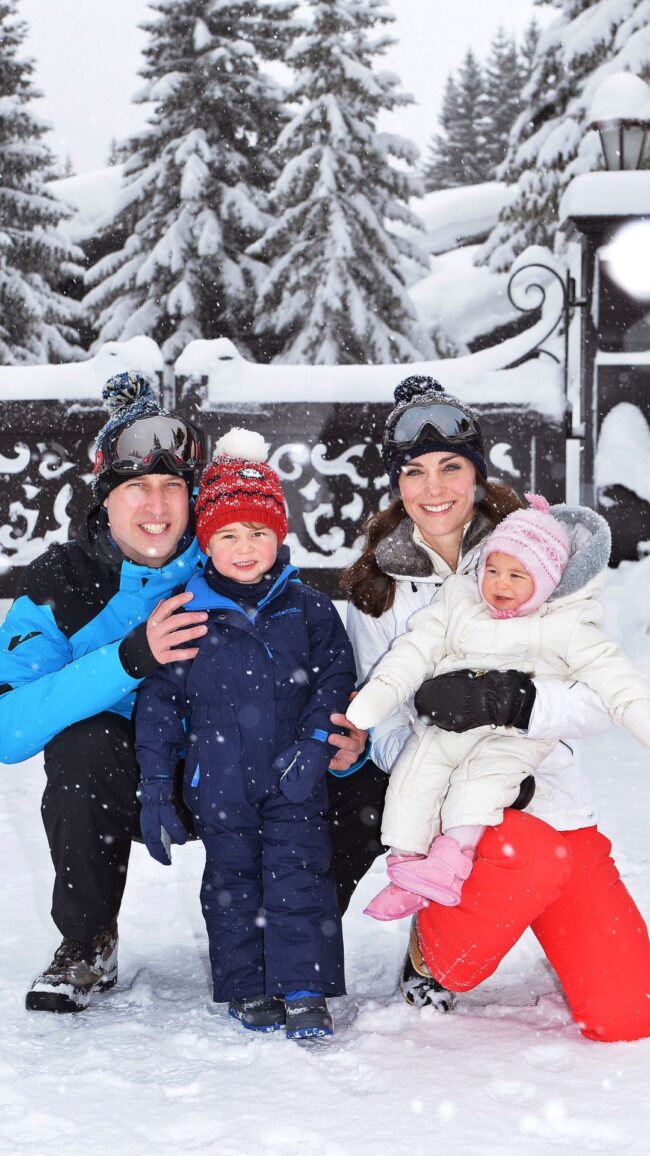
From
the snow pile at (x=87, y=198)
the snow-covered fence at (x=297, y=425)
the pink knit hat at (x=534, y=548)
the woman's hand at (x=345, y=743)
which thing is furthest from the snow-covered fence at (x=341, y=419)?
the snow pile at (x=87, y=198)

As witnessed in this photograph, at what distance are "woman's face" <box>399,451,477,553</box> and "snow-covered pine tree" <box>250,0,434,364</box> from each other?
14090mm

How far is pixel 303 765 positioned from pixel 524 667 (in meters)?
0.61

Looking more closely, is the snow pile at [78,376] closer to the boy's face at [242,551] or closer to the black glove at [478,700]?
the boy's face at [242,551]

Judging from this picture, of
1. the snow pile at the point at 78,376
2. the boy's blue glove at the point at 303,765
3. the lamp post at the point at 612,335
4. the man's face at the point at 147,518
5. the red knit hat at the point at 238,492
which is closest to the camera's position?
the boy's blue glove at the point at 303,765

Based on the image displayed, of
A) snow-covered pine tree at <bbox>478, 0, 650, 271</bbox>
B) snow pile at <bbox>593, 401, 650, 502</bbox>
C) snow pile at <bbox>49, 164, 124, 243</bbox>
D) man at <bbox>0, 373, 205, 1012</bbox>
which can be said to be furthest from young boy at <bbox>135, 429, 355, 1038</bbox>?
snow pile at <bbox>49, 164, 124, 243</bbox>

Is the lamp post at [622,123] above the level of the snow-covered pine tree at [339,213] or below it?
below

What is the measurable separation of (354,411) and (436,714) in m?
4.11

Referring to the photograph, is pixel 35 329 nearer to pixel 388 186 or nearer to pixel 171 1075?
pixel 388 186

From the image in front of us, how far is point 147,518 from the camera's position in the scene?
282 centimetres

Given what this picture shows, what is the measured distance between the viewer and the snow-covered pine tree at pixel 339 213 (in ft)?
56.1

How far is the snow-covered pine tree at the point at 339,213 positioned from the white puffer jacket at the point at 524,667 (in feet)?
46.4

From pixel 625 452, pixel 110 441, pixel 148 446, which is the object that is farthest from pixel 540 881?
pixel 625 452

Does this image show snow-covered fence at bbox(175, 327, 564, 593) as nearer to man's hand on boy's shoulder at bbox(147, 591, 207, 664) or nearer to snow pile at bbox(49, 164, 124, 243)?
man's hand on boy's shoulder at bbox(147, 591, 207, 664)

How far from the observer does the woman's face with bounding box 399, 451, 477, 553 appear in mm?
2871
